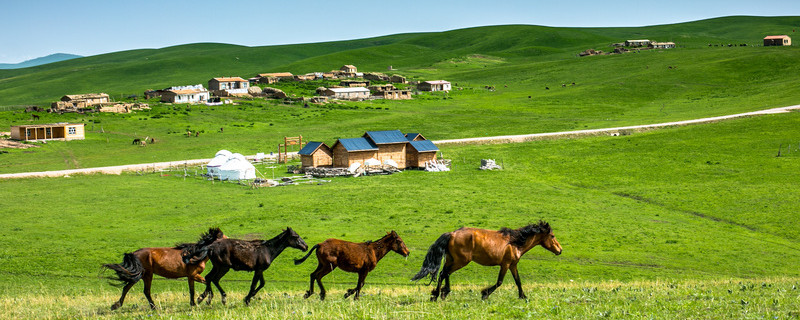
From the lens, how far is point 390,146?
67750 millimetres

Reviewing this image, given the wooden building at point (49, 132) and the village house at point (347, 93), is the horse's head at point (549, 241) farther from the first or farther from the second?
the village house at point (347, 93)

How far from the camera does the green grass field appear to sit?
1939 cm

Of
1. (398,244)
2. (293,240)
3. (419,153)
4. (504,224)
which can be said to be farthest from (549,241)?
(419,153)

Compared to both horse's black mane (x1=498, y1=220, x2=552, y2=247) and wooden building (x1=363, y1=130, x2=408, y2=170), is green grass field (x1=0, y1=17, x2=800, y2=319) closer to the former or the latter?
horse's black mane (x1=498, y1=220, x2=552, y2=247)

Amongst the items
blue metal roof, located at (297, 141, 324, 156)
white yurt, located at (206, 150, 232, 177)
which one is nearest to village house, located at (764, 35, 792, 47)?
blue metal roof, located at (297, 141, 324, 156)

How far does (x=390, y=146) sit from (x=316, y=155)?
7.11m

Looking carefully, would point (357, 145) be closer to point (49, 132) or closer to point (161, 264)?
point (49, 132)

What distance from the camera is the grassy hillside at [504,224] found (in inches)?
773

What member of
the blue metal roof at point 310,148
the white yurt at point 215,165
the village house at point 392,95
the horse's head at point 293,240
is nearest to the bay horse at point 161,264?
the horse's head at point 293,240

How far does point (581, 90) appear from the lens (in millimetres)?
137625

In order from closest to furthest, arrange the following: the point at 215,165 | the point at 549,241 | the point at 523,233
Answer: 1. the point at 523,233
2. the point at 549,241
3. the point at 215,165

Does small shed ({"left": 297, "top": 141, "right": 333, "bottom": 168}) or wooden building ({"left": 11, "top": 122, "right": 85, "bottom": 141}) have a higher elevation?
wooden building ({"left": 11, "top": 122, "right": 85, "bottom": 141})

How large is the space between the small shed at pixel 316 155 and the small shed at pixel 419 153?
7646 millimetres

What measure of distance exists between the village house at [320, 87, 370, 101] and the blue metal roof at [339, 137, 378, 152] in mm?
70565
